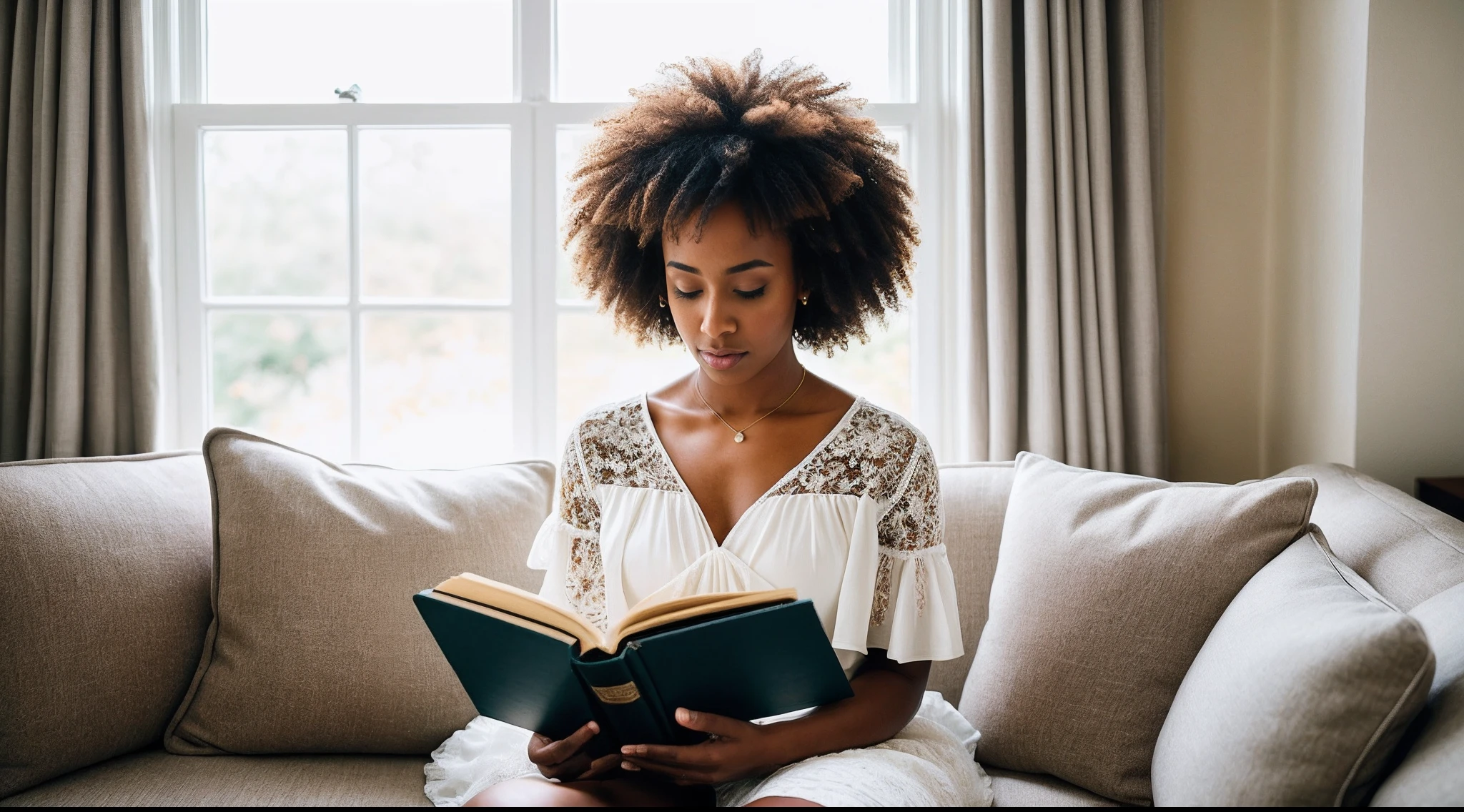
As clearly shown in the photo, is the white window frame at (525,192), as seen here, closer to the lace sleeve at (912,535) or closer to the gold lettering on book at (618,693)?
the lace sleeve at (912,535)

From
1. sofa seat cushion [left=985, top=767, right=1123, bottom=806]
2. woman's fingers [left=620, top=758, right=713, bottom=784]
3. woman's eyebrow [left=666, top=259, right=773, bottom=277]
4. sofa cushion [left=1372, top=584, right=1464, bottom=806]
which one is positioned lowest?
sofa seat cushion [left=985, top=767, right=1123, bottom=806]

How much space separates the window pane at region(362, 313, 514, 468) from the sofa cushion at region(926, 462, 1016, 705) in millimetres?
1071

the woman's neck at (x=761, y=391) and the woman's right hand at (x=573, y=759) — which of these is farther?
the woman's neck at (x=761, y=391)

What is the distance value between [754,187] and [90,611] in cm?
120

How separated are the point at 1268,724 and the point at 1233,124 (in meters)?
1.57

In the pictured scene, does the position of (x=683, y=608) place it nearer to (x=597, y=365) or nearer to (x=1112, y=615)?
(x=1112, y=615)

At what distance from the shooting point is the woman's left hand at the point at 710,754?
1106 mm

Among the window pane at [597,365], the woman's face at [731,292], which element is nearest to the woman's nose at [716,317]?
the woman's face at [731,292]

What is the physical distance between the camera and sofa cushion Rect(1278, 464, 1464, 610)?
129cm

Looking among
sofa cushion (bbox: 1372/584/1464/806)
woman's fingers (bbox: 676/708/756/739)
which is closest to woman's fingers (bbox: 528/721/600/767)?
woman's fingers (bbox: 676/708/756/739)

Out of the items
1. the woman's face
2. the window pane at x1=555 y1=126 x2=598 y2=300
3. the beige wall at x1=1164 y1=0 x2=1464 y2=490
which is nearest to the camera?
the woman's face

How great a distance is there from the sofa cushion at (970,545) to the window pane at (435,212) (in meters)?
1.17

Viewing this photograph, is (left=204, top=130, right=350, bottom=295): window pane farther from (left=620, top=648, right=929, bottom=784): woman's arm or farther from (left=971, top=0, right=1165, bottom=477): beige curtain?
(left=620, top=648, right=929, bottom=784): woman's arm

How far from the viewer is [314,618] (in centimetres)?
161
